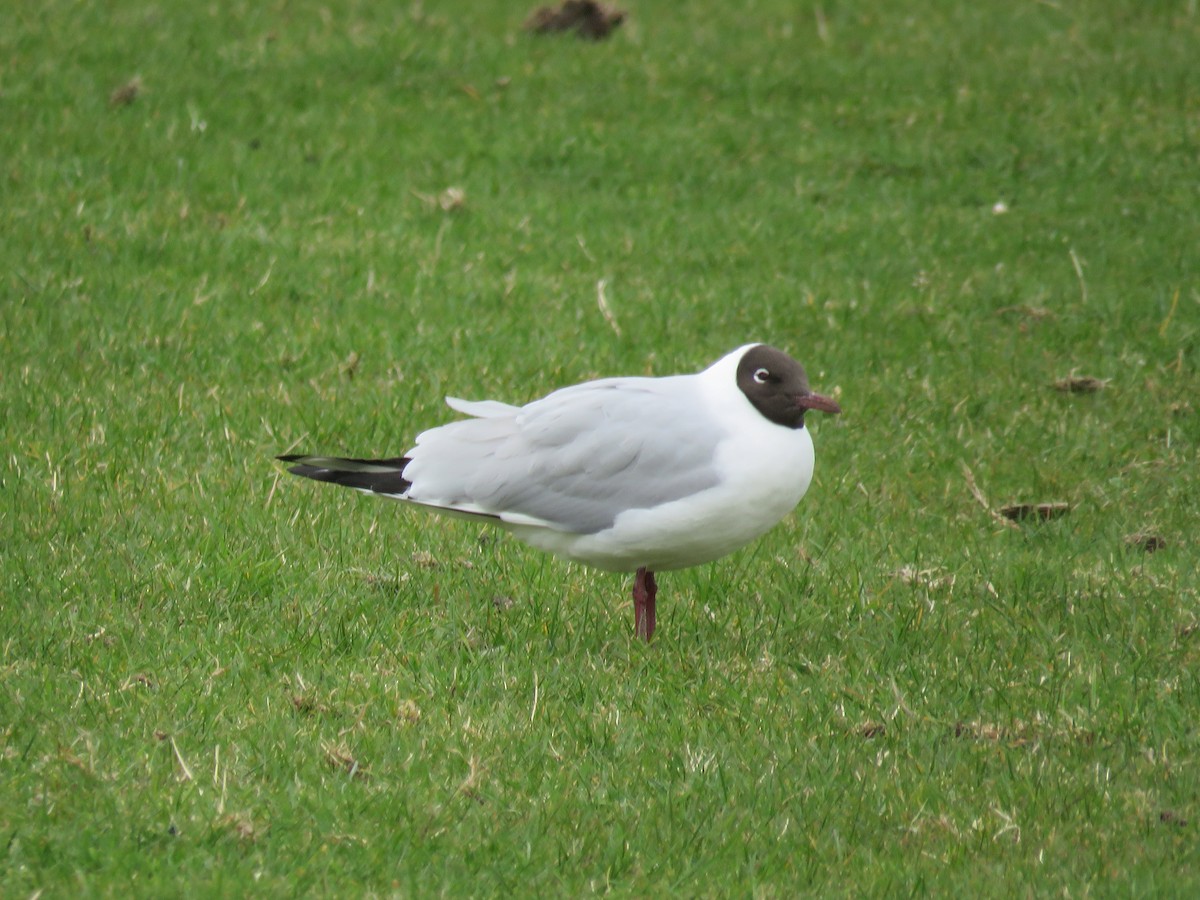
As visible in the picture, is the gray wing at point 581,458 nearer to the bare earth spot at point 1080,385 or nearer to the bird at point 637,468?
the bird at point 637,468

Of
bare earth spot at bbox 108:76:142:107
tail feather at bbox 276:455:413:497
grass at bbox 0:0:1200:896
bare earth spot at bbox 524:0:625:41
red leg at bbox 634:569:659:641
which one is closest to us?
grass at bbox 0:0:1200:896

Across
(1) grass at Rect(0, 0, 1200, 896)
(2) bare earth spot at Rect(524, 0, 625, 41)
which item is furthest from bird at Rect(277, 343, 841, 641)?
(2) bare earth spot at Rect(524, 0, 625, 41)

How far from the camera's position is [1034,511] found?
6.62m

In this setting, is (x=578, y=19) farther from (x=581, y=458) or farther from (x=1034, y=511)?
(x=581, y=458)

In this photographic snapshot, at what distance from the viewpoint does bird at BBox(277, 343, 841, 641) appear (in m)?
4.95

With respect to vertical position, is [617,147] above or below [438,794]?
below

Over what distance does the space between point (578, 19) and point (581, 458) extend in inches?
302

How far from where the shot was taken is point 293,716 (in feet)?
14.9

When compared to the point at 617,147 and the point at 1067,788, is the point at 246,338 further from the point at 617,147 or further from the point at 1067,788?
the point at 1067,788

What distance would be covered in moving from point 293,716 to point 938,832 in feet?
5.72

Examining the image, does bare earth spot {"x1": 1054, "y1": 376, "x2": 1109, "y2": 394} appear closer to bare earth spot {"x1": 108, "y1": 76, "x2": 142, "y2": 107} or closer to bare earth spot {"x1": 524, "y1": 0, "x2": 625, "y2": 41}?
bare earth spot {"x1": 524, "y1": 0, "x2": 625, "y2": 41}

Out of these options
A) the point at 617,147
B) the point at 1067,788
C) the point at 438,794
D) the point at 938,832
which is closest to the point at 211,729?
the point at 438,794

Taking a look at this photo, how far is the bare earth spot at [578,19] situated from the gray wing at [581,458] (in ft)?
23.6

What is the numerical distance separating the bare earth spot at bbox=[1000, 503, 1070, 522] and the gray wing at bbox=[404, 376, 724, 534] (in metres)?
1.92
